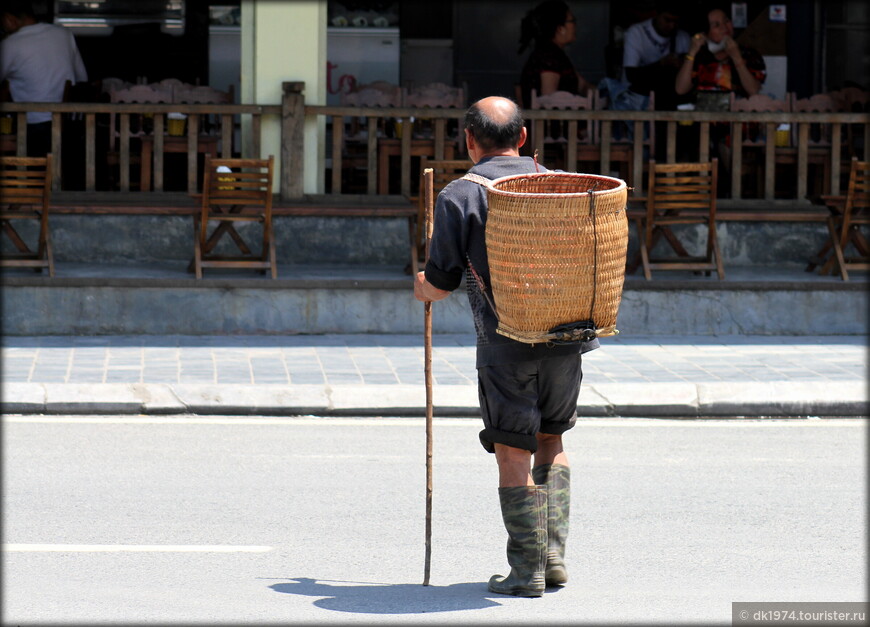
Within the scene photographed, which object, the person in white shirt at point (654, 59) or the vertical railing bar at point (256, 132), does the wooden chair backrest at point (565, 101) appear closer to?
the person in white shirt at point (654, 59)

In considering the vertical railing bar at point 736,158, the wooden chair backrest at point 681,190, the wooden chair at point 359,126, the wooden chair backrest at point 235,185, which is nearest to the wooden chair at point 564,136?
the wooden chair backrest at point 681,190

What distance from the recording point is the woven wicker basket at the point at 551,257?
190 inches

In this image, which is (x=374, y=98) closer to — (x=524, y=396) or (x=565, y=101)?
(x=565, y=101)

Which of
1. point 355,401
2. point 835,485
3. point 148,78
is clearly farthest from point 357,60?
point 835,485

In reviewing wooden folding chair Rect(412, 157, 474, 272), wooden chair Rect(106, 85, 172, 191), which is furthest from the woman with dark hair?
wooden chair Rect(106, 85, 172, 191)

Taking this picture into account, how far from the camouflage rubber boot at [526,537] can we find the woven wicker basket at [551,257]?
24.2 inches

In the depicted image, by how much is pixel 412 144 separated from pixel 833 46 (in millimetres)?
8082

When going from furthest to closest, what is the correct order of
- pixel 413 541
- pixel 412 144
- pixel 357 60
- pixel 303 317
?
pixel 357 60 → pixel 412 144 → pixel 303 317 → pixel 413 541

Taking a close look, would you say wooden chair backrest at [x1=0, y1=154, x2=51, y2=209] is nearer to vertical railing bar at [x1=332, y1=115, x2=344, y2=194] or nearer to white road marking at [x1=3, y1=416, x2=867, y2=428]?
vertical railing bar at [x1=332, y1=115, x2=344, y2=194]

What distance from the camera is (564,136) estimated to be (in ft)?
44.7

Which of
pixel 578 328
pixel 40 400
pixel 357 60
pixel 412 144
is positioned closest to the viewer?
pixel 578 328

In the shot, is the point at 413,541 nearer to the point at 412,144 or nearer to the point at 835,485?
the point at 835,485

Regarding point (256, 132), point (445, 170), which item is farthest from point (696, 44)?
point (256, 132)

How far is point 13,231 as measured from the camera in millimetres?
11836
